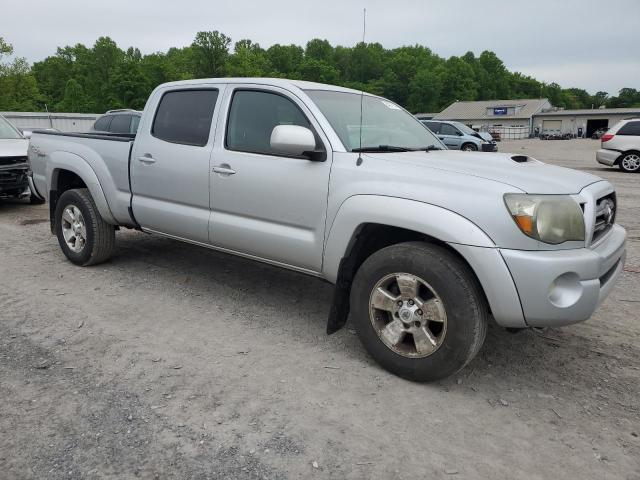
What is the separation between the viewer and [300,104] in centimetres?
383

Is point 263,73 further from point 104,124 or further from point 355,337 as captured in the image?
point 355,337

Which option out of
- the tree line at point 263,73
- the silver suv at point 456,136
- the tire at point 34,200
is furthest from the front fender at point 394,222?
the tree line at point 263,73

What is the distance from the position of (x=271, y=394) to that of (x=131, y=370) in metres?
0.94

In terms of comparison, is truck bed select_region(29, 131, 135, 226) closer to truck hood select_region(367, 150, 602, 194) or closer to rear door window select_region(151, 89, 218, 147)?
rear door window select_region(151, 89, 218, 147)

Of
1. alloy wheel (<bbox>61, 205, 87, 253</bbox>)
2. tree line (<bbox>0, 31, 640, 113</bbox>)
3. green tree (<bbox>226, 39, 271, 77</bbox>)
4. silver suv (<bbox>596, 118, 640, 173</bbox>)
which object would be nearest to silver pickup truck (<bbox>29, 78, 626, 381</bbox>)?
alloy wheel (<bbox>61, 205, 87, 253</bbox>)

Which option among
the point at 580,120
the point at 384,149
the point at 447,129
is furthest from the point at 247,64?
the point at 384,149

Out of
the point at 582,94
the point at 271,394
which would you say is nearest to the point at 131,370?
the point at 271,394

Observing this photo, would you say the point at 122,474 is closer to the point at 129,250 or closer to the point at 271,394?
the point at 271,394

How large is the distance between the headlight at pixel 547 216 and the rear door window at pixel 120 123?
11.6 meters

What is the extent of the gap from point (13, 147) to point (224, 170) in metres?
6.90

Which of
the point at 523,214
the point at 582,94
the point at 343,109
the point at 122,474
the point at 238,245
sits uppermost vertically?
the point at 582,94

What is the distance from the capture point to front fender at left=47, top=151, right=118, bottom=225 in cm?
516

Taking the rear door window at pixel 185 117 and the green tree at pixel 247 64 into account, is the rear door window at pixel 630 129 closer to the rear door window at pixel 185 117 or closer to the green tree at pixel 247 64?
the rear door window at pixel 185 117

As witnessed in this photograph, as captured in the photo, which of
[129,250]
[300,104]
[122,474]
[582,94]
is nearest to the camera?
[122,474]
